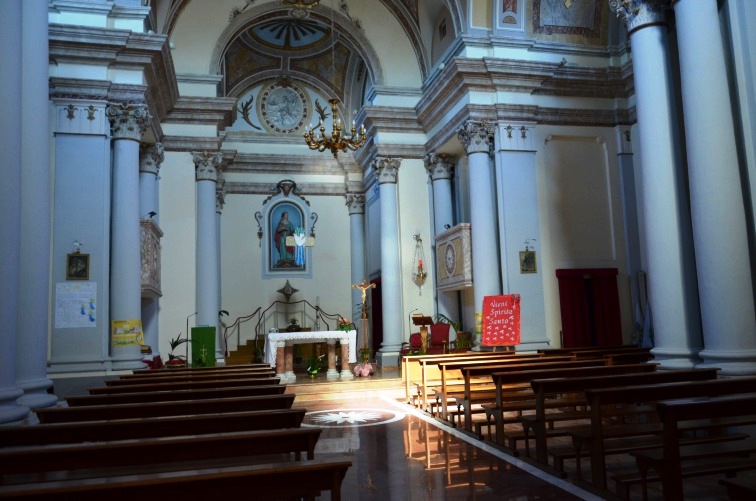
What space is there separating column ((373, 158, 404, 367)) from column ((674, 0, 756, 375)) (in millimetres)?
10141

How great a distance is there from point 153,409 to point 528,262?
10.2 meters

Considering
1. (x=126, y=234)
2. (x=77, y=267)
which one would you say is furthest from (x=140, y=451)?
(x=126, y=234)

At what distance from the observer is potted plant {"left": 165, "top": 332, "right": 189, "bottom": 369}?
1277cm

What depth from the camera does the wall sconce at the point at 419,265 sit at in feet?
53.9

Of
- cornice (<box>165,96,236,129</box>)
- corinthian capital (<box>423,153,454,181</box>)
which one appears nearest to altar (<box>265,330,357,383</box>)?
corinthian capital (<box>423,153,454,181</box>)

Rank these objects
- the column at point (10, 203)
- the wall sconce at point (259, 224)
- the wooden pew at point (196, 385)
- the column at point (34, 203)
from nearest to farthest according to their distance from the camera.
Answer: the column at point (10, 203) → the column at point (34, 203) → the wooden pew at point (196, 385) → the wall sconce at point (259, 224)

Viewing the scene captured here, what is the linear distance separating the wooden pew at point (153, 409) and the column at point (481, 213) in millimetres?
8982

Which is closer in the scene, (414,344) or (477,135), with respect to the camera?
(477,135)

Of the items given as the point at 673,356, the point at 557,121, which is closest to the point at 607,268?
the point at 557,121

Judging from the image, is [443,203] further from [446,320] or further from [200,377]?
[200,377]

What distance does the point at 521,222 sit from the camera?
13.8 m

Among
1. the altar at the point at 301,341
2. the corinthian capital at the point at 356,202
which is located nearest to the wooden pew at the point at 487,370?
the altar at the point at 301,341

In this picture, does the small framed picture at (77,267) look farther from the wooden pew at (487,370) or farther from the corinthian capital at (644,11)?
the corinthian capital at (644,11)

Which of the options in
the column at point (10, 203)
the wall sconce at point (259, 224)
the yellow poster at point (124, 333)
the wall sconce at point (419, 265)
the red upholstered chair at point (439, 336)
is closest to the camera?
the column at point (10, 203)
